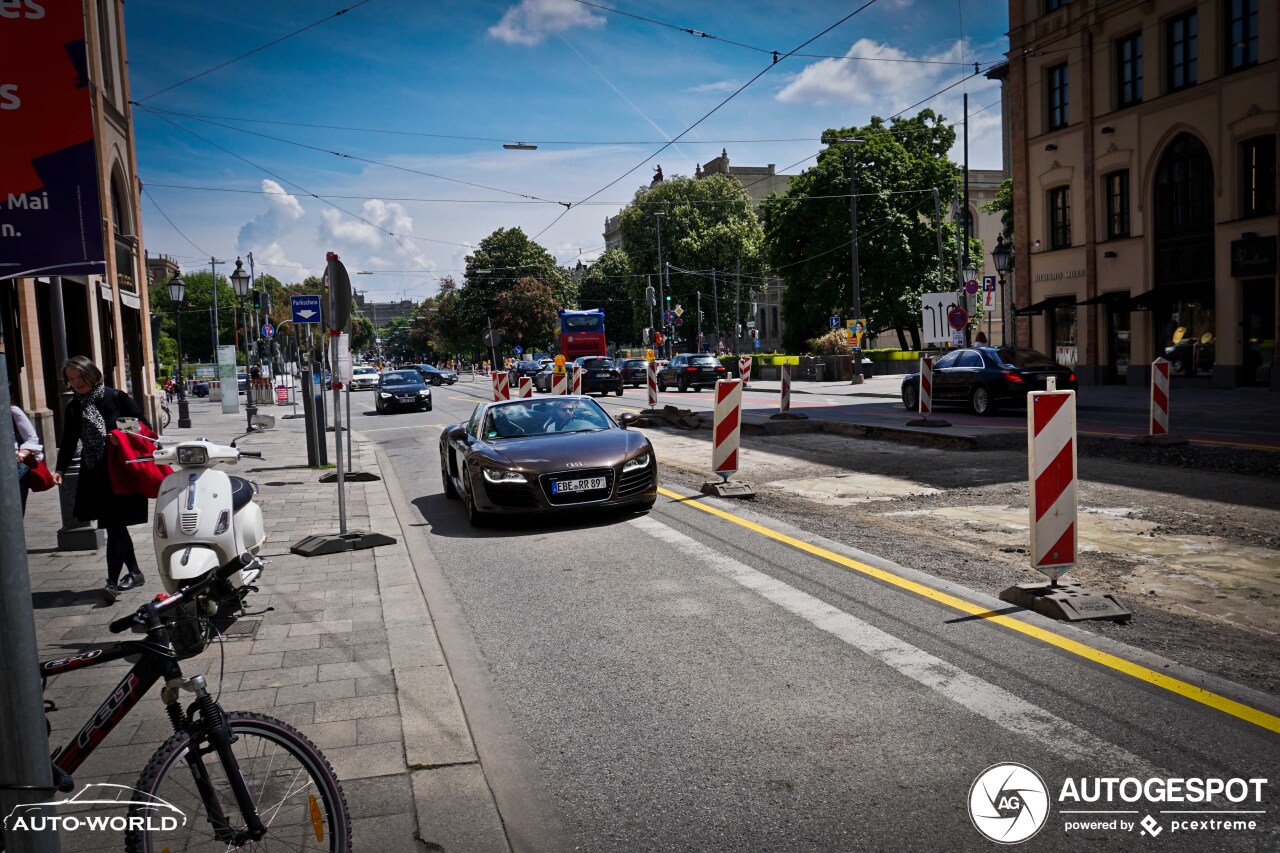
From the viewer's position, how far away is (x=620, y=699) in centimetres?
466

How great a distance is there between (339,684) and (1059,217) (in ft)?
110

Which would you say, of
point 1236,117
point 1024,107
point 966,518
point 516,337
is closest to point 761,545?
point 966,518

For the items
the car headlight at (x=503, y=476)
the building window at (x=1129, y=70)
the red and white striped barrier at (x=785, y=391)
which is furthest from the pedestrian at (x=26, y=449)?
the building window at (x=1129, y=70)

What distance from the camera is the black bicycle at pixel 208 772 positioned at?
2693mm

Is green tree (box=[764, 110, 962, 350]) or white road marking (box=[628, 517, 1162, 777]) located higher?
green tree (box=[764, 110, 962, 350])

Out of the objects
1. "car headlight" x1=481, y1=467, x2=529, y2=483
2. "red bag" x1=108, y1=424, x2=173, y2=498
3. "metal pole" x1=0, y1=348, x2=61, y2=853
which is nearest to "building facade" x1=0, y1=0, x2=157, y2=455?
"car headlight" x1=481, y1=467, x2=529, y2=483

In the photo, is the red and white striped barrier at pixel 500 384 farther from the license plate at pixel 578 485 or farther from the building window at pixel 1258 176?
the building window at pixel 1258 176

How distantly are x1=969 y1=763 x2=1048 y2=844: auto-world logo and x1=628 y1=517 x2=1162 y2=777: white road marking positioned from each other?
0.28 metres

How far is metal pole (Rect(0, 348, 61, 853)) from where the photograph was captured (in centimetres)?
227

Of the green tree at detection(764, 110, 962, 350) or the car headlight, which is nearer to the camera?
the car headlight

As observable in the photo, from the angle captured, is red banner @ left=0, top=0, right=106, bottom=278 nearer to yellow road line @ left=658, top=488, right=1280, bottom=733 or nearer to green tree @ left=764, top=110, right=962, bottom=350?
yellow road line @ left=658, top=488, right=1280, bottom=733

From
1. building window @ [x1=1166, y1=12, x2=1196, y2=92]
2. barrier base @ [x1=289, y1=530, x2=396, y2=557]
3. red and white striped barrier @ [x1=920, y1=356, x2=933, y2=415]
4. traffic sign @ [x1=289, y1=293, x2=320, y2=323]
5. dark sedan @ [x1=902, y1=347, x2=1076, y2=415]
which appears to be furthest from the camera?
building window @ [x1=1166, y1=12, x2=1196, y2=92]

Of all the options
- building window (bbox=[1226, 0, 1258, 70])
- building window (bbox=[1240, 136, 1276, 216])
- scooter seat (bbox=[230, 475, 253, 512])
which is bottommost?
scooter seat (bbox=[230, 475, 253, 512])

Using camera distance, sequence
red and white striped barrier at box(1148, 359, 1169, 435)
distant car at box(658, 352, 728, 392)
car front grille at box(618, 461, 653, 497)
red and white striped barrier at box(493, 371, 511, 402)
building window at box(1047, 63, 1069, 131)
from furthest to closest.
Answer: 1. distant car at box(658, 352, 728, 392)
2. building window at box(1047, 63, 1069, 131)
3. red and white striped barrier at box(493, 371, 511, 402)
4. red and white striped barrier at box(1148, 359, 1169, 435)
5. car front grille at box(618, 461, 653, 497)
